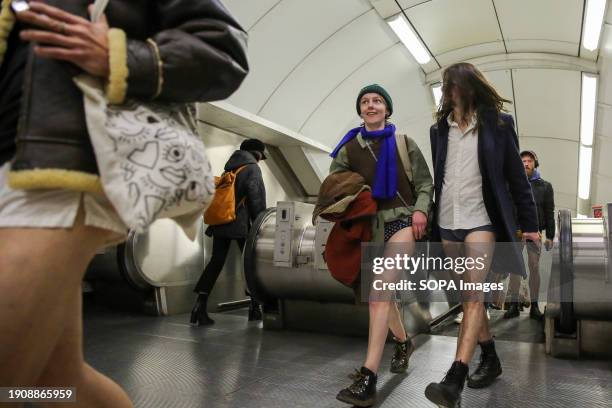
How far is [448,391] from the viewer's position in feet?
6.75

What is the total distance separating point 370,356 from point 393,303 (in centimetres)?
51

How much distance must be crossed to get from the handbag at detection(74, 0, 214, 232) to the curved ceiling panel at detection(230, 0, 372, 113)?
5481 mm

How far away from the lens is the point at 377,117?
2.84 m

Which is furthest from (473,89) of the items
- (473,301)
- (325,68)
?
(325,68)

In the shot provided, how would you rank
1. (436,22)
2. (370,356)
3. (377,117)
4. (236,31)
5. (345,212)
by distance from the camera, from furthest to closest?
(436,22), (377,117), (345,212), (370,356), (236,31)

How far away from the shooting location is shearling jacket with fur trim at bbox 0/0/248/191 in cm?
78

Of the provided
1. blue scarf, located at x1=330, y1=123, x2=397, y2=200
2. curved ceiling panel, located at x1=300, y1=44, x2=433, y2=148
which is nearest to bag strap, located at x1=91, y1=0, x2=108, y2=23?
blue scarf, located at x1=330, y1=123, x2=397, y2=200

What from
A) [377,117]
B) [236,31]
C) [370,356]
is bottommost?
[370,356]

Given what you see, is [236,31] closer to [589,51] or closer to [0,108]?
[0,108]

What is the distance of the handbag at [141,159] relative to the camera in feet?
2.62

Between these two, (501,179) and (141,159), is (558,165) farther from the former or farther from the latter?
(141,159)

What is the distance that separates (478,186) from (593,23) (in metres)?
5.51

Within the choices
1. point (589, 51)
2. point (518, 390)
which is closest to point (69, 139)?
point (518, 390)

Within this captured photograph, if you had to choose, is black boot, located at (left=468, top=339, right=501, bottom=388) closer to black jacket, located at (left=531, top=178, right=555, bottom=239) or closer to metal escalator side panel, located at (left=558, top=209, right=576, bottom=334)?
metal escalator side panel, located at (left=558, top=209, right=576, bottom=334)
